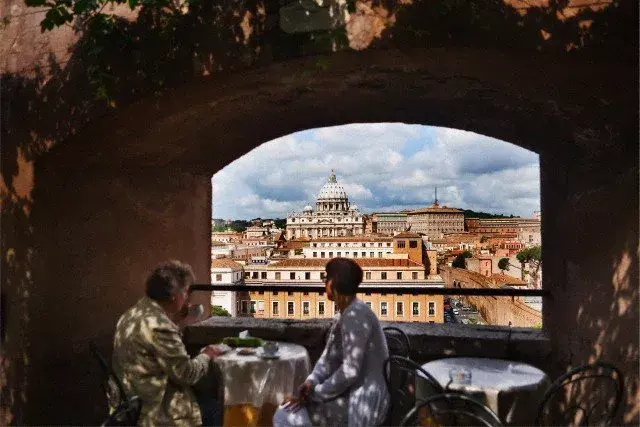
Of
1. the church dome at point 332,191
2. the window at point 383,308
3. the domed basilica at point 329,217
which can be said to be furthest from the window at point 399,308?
the church dome at point 332,191

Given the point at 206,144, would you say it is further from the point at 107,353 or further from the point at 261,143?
the point at 107,353

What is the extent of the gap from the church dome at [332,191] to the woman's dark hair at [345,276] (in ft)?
370

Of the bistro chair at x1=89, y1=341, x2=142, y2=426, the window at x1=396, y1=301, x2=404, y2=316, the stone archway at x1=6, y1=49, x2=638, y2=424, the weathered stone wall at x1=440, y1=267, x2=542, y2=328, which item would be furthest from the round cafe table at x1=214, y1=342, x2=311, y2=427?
the window at x1=396, y1=301, x2=404, y2=316

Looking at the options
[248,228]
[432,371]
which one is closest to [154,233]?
[432,371]

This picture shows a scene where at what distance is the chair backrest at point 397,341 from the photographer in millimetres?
3351

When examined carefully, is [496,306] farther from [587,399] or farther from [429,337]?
[587,399]

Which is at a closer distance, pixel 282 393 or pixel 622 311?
pixel 622 311

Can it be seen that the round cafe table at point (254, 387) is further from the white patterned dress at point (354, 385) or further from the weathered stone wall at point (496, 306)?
the weathered stone wall at point (496, 306)

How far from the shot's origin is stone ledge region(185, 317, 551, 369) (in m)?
3.58

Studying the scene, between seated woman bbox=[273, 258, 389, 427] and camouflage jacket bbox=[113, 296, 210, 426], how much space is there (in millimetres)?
514

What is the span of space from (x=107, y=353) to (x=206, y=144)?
168cm

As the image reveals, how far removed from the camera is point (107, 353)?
3678mm

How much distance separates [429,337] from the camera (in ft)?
12.1

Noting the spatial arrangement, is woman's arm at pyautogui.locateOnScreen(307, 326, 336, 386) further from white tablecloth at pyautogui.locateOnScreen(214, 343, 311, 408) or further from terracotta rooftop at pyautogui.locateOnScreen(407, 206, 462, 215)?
terracotta rooftop at pyautogui.locateOnScreen(407, 206, 462, 215)
